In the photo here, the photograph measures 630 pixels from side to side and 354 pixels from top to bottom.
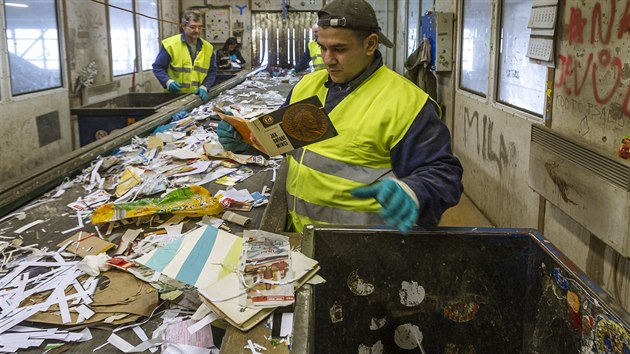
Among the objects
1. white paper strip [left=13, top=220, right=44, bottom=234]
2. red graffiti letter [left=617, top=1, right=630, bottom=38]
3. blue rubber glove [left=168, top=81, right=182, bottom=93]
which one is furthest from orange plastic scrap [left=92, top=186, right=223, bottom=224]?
blue rubber glove [left=168, top=81, right=182, bottom=93]

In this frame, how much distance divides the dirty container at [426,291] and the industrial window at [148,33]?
345 inches

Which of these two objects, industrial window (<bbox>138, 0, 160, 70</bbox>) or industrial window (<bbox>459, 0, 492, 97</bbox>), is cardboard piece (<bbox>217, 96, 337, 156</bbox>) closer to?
industrial window (<bbox>459, 0, 492, 97</bbox>)

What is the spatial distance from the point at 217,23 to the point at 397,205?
1208cm

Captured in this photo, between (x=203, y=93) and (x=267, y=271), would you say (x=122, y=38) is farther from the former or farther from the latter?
(x=267, y=271)

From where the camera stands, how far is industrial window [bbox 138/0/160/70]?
32.4ft

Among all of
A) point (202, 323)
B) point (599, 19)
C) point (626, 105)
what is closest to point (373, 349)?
point (202, 323)

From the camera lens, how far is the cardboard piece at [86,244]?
198cm

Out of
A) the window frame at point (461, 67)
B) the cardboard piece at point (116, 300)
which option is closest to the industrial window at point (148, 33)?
the window frame at point (461, 67)

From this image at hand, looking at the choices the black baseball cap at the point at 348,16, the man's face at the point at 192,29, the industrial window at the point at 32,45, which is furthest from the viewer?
the man's face at the point at 192,29

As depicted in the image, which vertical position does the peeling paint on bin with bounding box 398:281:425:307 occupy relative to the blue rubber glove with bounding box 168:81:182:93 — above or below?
below

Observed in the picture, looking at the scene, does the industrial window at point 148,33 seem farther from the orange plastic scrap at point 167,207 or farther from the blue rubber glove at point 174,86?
the orange plastic scrap at point 167,207

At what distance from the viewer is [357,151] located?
1952 mm

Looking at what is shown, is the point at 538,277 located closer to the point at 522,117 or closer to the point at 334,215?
the point at 334,215

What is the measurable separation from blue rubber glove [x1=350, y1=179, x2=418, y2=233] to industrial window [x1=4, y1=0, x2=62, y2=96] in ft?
17.6
